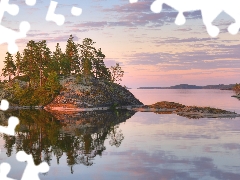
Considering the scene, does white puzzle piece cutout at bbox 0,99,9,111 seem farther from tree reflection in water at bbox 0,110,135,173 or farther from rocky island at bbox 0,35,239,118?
tree reflection in water at bbox 0,110,135,173

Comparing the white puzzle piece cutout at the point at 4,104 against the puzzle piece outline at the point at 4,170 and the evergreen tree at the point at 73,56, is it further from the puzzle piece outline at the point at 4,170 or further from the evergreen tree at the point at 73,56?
the puzzle piece outline at the point at 4,170

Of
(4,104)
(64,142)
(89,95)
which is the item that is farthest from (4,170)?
(4,104)

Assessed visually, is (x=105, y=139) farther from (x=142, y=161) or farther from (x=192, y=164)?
(x=192, y=164)

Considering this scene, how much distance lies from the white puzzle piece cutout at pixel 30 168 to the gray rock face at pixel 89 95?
6542 centimetres

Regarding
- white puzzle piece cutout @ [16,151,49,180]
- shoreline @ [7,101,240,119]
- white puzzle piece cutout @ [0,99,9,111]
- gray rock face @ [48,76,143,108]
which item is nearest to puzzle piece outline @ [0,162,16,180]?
white puzzle piece cutout @ [16,151,49,180]

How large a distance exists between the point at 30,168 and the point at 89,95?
7372 centimetres

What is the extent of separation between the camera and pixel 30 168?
2594cm

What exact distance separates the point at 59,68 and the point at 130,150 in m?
88.2

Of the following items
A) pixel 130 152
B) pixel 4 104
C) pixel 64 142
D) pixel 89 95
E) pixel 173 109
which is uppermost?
pixel 89 95

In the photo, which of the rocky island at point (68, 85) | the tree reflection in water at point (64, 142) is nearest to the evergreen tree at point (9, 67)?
the rocky island at point (68, 85)

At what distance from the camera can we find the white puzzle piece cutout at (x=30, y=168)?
23.6 metres

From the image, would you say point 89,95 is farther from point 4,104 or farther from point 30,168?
point 30,168

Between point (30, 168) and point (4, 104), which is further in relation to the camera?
point (4, 104)

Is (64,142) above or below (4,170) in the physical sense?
above
